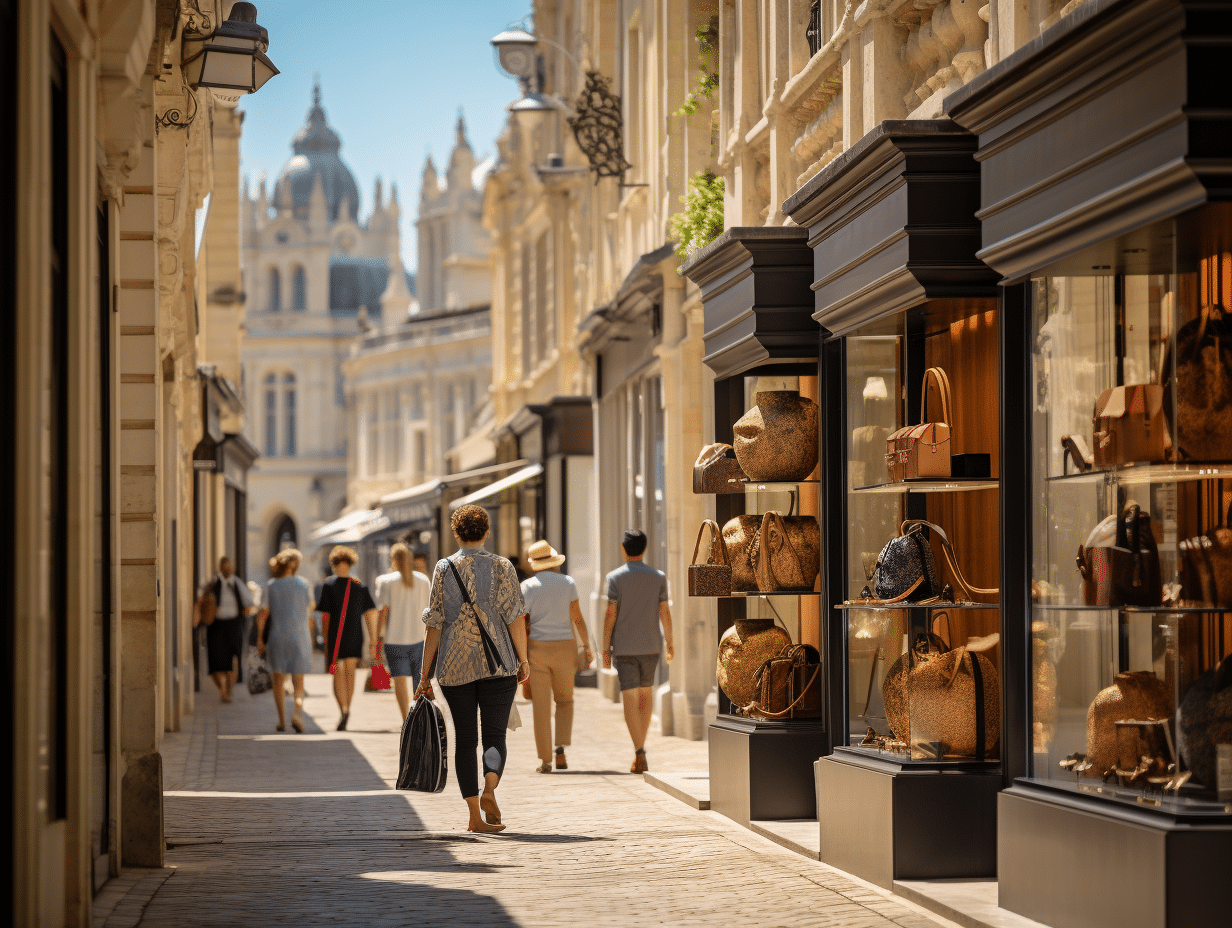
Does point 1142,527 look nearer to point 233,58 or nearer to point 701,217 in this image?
point 233,58

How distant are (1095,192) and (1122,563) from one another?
1.34m

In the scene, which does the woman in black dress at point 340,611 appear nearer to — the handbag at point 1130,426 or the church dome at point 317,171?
the handbag at point 1130,426

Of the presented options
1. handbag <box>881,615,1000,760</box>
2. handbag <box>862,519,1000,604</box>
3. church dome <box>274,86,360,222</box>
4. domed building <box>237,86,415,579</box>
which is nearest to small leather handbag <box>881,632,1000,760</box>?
handbag <box>881,615,1000,760</box>

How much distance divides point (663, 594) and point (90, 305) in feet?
25.5

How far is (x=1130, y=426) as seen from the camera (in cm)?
692

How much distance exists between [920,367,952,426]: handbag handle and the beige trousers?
5.62 metres

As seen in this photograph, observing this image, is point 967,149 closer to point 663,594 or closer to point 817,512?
point 817,512

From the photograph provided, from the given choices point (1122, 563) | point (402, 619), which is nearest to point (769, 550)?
point (1122, 563)

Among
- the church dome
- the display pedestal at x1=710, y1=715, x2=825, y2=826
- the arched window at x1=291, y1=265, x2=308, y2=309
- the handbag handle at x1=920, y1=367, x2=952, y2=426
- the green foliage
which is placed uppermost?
the church dome

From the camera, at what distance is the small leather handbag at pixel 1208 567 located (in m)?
6.60

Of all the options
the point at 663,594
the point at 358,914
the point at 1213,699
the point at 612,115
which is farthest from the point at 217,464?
the point at 1213,699

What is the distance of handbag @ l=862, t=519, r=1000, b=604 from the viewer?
8.68 meters

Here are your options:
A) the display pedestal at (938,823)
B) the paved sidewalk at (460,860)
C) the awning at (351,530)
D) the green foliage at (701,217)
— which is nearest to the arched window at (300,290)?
the awning at (351,530)

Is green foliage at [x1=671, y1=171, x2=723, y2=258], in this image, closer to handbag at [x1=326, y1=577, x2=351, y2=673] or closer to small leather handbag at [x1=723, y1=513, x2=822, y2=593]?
handbag at [x1=326, y1=577, x2=351, y2=673]
